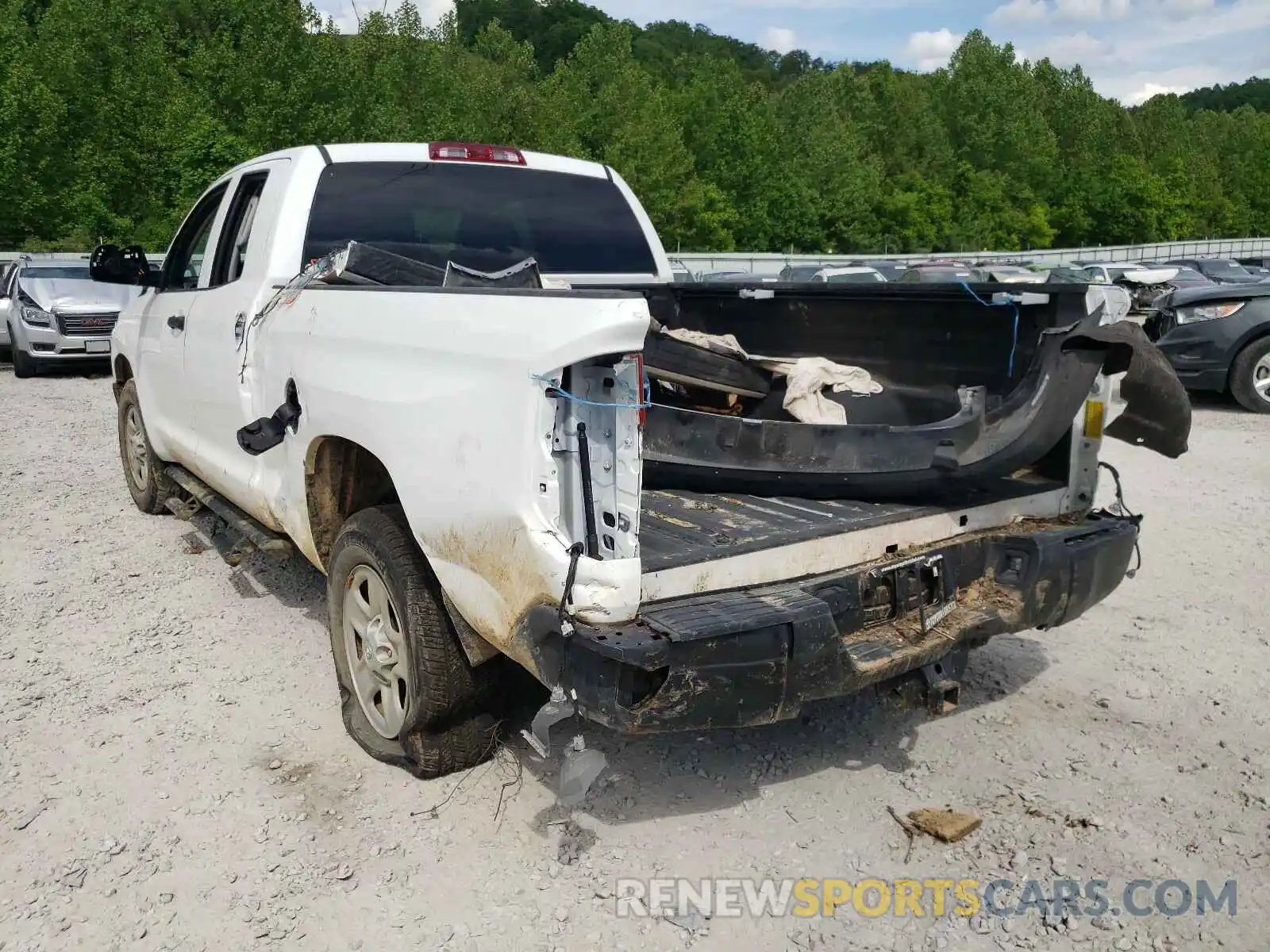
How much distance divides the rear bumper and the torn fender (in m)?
0.37

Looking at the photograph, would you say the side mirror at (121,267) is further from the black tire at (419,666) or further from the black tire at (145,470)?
the black tire at (419,666)

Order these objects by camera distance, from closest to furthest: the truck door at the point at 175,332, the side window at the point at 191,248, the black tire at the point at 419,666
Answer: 1. the black tire at the point at 419,666
2. the truck door at the point at 175,332
3. the side window at the point at 191,248

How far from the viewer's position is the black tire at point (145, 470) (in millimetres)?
6633

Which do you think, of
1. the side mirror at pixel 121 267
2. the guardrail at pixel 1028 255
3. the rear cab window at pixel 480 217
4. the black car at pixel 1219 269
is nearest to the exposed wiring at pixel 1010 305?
the rear cab window at pixel 480 217

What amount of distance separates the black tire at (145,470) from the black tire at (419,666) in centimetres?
329

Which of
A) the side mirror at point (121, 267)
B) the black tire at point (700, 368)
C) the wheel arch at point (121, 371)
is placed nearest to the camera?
the black tire at point (700, 368)

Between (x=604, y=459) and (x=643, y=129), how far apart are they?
43113 mm

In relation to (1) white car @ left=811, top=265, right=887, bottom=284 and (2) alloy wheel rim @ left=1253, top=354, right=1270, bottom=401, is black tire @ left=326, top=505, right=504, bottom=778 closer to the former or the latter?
(2) alloy wheel rim @ left=1253, top=354, right=1270, bottom=401

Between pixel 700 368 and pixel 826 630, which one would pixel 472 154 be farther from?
pixel 826 630

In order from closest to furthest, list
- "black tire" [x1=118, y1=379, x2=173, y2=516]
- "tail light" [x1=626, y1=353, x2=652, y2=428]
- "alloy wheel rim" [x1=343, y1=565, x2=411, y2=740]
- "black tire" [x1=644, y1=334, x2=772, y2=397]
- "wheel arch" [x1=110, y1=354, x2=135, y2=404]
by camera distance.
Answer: "tail light" [x1=626, y1=353, x2=652, y2=428] → "alloy wheel rim" [x1=343, y1=565, x2=411, y2=740] → "black tire" [x1=644, y1=334, x2=772, y2=397] → "black tire" [x1=118, y1=379, x2=173, y2=516] → "wheel arch" [x1=110, y1=354, x2=135, y2=404]

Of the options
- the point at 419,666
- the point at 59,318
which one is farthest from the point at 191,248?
the point at 59,318

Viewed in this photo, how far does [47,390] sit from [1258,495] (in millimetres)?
14117

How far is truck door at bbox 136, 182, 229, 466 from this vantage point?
5340mm

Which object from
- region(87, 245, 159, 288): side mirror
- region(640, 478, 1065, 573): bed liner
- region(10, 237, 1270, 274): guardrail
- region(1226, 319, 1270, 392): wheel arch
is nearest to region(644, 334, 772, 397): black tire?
region(640, 478, 1065, 573): bed liner
